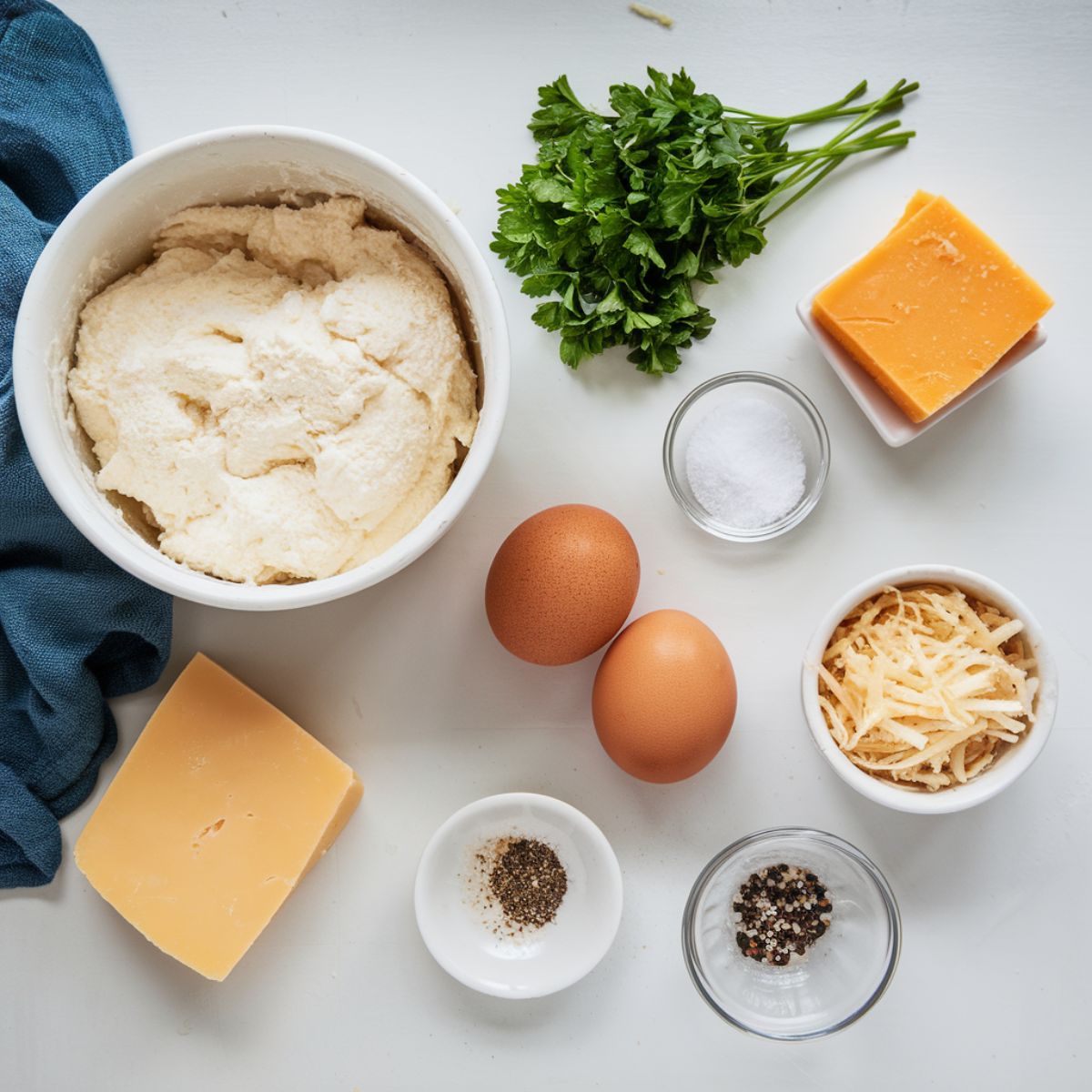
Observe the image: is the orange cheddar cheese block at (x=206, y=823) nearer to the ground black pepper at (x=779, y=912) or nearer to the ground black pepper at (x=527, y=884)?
the ground black pepper at (x=527, y=884)

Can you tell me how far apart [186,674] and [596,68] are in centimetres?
104

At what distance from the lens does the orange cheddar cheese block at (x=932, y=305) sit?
1.29m

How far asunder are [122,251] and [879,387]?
3.29 feet

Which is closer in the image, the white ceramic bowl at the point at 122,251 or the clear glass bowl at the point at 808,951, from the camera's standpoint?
the white ceramic bowl at the point at 122,251

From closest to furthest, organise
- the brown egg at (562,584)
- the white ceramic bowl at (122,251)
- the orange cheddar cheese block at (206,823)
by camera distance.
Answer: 1. the white ceramic bowl at (122,251)
2. the brown egg at (562,584)
3. the orange cheddar cheese block at (206,823)

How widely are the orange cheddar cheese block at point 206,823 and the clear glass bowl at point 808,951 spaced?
0.56 metres

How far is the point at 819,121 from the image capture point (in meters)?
1.40

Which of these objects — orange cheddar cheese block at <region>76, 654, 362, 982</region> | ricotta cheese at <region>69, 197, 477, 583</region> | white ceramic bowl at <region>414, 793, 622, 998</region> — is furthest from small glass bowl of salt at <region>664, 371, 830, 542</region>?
orange cheddar cheese block at <region>76, 654, 362, 982</region>

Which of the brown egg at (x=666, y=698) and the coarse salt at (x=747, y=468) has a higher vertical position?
the coarse salt at (x=747, y=468)

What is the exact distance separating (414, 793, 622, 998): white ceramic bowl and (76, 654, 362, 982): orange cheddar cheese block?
0.58 feet

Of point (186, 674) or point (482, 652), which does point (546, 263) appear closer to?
point (482, 652)

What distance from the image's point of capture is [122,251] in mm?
1180

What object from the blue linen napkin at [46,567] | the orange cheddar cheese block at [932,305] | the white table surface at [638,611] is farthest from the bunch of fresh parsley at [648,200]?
the blue linen napkin at [46,567]

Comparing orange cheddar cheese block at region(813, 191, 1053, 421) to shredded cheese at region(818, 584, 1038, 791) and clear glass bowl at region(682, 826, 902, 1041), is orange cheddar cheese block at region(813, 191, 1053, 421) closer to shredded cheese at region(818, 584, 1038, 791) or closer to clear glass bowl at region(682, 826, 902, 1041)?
shredded cheese at region(818, 584, 1038, 791)
